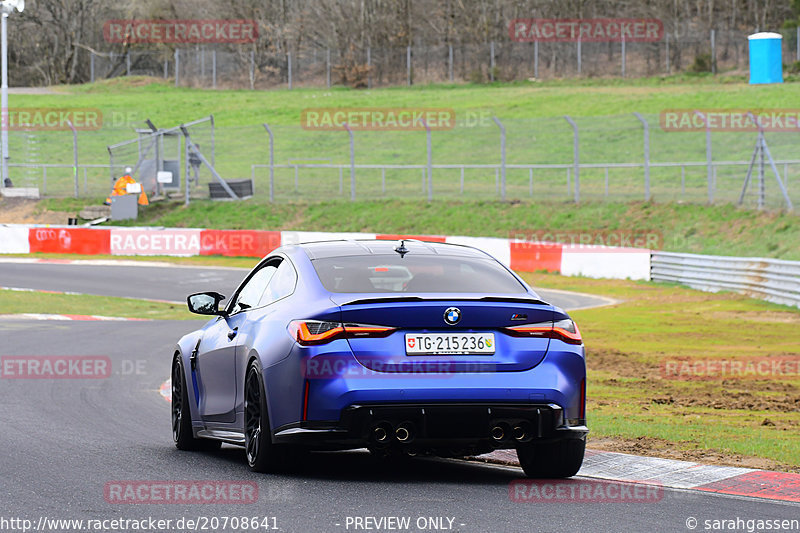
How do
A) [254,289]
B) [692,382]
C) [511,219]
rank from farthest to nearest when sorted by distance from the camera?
[511,219] → [692,382] → [254,289]

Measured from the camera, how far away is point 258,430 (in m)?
7.10

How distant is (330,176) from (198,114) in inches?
842

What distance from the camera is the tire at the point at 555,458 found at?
7137 mm

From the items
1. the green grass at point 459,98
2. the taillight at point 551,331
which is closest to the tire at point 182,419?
the taillight at point 551,331

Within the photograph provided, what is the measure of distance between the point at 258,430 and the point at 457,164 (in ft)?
118

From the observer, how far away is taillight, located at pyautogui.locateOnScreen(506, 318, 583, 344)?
22.2ft

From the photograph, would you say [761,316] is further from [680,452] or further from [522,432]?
[522,432]

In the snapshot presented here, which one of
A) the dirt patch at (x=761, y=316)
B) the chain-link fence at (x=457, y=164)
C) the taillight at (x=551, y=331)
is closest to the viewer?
the taillight at (x=551, y=331)

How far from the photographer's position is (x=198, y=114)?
61.4 meters

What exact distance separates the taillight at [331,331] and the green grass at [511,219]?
797 inches

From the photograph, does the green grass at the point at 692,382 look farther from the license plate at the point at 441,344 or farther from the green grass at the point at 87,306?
the green grass at the point at 87,306

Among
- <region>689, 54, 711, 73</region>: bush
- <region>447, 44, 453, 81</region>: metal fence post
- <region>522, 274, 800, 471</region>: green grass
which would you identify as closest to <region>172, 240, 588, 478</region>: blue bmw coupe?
<region>522, 274, 800, 471</region>: green grass

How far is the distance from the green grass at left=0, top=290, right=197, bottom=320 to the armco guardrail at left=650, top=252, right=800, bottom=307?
1024cm

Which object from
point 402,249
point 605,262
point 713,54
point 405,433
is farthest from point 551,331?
point 713,54
